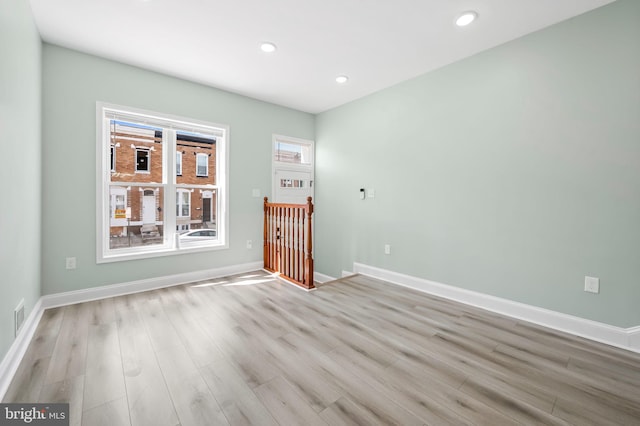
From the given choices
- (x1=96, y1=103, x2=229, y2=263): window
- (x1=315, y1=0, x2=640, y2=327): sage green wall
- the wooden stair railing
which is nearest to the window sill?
(x1=96, y1=103, x2=229, y2=263): window

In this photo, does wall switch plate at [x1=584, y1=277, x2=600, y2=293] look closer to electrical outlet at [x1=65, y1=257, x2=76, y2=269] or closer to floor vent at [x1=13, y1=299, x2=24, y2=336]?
floor vent at [x1=13, y1=299, x2=24, y2=336]

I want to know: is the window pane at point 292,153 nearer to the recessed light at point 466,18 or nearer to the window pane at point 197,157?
the window pane at point 197,157

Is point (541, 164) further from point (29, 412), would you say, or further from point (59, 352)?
point (59, 352)

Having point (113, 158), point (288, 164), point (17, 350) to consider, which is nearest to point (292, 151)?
point (288, 164)

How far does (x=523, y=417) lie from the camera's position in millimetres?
1415

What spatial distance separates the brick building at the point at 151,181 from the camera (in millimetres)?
3242

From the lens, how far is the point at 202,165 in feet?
12.8

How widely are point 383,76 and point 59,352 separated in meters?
4.22

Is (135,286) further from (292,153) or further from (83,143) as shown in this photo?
(292,153)

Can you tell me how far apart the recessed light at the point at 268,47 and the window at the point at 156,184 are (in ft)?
4.75

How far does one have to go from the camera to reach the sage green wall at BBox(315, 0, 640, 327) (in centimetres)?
214

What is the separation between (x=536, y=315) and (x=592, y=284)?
52 centimetres

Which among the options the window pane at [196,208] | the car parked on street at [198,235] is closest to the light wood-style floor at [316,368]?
the car parked on street at [198,235]

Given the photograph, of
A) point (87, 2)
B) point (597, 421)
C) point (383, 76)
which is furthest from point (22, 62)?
point (597, 421)
